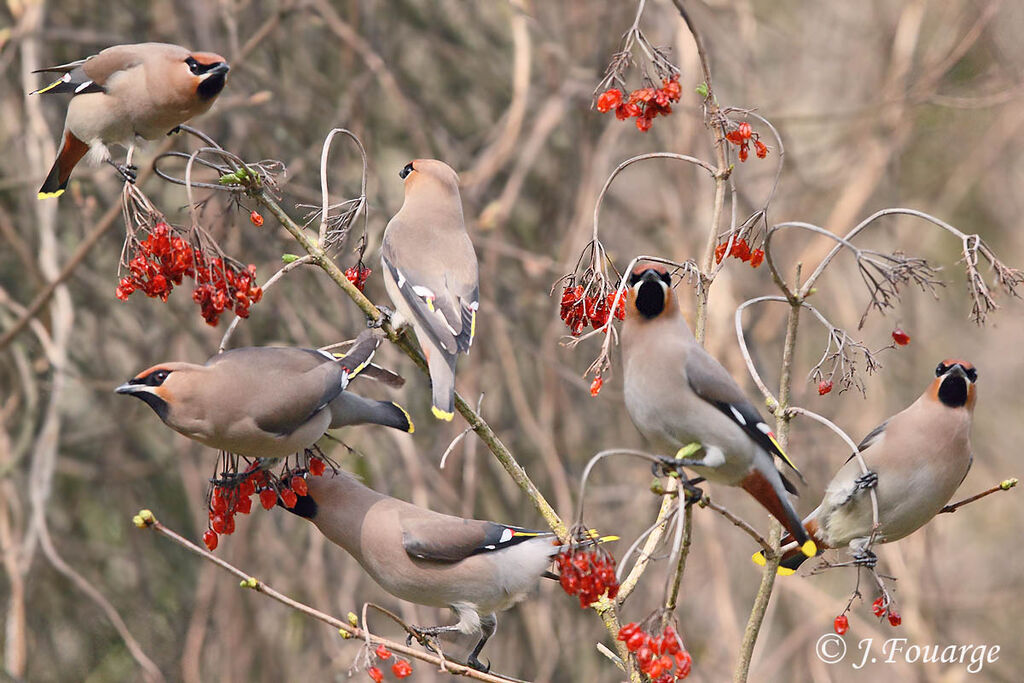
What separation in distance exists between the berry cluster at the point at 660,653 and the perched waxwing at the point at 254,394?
100 cm

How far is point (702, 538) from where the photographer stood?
17.4ft

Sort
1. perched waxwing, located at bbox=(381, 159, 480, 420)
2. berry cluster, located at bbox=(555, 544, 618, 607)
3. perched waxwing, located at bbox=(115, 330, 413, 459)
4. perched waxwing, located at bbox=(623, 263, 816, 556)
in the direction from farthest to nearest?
perched waxwing, located at bbox=(381, 159, 480, 420) < perched waxwing, located at bbox=(115, 330, 413, 459) < perched waxwing, located at bbox=(623, 263, 816, 556) < berry cluster, located at bbox=(555, 544, 618, 607)

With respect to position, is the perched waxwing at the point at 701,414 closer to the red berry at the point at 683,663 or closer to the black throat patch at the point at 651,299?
the black throat patch at the point at 651,299

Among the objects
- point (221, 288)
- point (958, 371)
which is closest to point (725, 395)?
point (958, 371)

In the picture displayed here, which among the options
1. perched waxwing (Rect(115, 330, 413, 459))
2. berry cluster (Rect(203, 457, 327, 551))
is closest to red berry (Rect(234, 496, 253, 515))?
berry cluster (Rect(203, 457, 327, 551))

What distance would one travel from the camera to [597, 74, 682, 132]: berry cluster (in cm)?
254

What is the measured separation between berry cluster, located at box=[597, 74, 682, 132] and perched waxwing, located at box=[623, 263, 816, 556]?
0.33 m

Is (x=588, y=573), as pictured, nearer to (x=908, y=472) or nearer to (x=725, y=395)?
(x=725, y=395)

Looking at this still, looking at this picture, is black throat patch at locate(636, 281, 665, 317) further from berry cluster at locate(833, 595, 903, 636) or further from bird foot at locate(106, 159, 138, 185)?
bird foot at locate(106, 159, 138, 185)

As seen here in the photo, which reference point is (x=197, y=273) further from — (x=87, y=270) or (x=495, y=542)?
(x=87, y=270)

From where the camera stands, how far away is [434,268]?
130 inches

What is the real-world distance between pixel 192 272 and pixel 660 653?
1262mm

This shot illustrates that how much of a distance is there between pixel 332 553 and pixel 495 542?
194 centimetres

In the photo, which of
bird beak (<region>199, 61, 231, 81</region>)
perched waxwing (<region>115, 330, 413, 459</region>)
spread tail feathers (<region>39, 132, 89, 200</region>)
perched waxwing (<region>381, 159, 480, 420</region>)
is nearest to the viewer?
perched waxwing (<region>115, 330, 413, 459</region>)
